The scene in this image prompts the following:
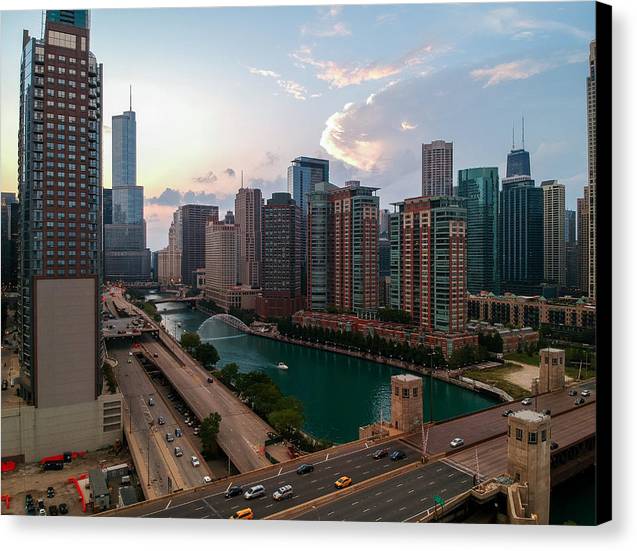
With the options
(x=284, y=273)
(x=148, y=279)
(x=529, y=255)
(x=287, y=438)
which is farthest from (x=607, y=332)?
(x=148, y=279)

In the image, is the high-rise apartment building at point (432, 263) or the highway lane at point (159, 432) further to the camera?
the high-rise apartment building at point (432, 263)

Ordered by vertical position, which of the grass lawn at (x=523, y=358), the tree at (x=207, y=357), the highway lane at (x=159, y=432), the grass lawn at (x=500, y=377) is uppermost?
the tree at (x=207, y=357)

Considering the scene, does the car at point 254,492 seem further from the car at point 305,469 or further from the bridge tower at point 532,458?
the bridge tower at point 532,458

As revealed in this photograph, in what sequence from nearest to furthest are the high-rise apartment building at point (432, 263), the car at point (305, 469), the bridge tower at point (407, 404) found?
the car at point (305, 469) → the bridge tower at point (407, 404) → the high-rise apartment building at point (432, 263)

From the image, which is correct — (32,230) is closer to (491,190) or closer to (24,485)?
(24,485)

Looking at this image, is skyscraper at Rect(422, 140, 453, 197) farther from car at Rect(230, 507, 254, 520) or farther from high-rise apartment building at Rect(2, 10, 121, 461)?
car at Rect(230, 507, 254, 520)

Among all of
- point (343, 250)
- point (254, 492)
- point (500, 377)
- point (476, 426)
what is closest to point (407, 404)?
point (476, 426)

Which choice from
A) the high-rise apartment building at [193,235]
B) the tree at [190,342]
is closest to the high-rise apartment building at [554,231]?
the tree at [190,342]

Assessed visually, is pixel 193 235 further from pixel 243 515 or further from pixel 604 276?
pixel 604 276
